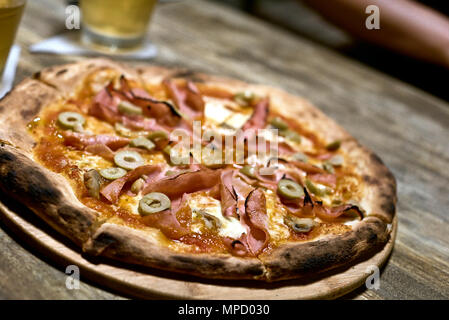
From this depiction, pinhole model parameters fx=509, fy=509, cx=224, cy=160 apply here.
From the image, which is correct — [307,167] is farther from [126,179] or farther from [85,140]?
[85,140]

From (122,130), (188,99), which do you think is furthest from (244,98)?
(122,130)

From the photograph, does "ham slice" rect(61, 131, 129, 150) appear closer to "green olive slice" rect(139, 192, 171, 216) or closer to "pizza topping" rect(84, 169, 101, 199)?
"pizza topping" rect(84, 169, 101, 199)

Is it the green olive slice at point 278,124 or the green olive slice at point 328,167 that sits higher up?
the green olive slice at point 278,124

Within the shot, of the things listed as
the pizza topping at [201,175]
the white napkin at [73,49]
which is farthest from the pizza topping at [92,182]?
the white napkin at [73,49]

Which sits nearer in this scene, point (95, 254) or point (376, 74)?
point (95, 254)

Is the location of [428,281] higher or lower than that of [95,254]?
lower

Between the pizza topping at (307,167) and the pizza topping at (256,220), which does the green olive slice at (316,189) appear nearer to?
the pizza topping at (307,167)
